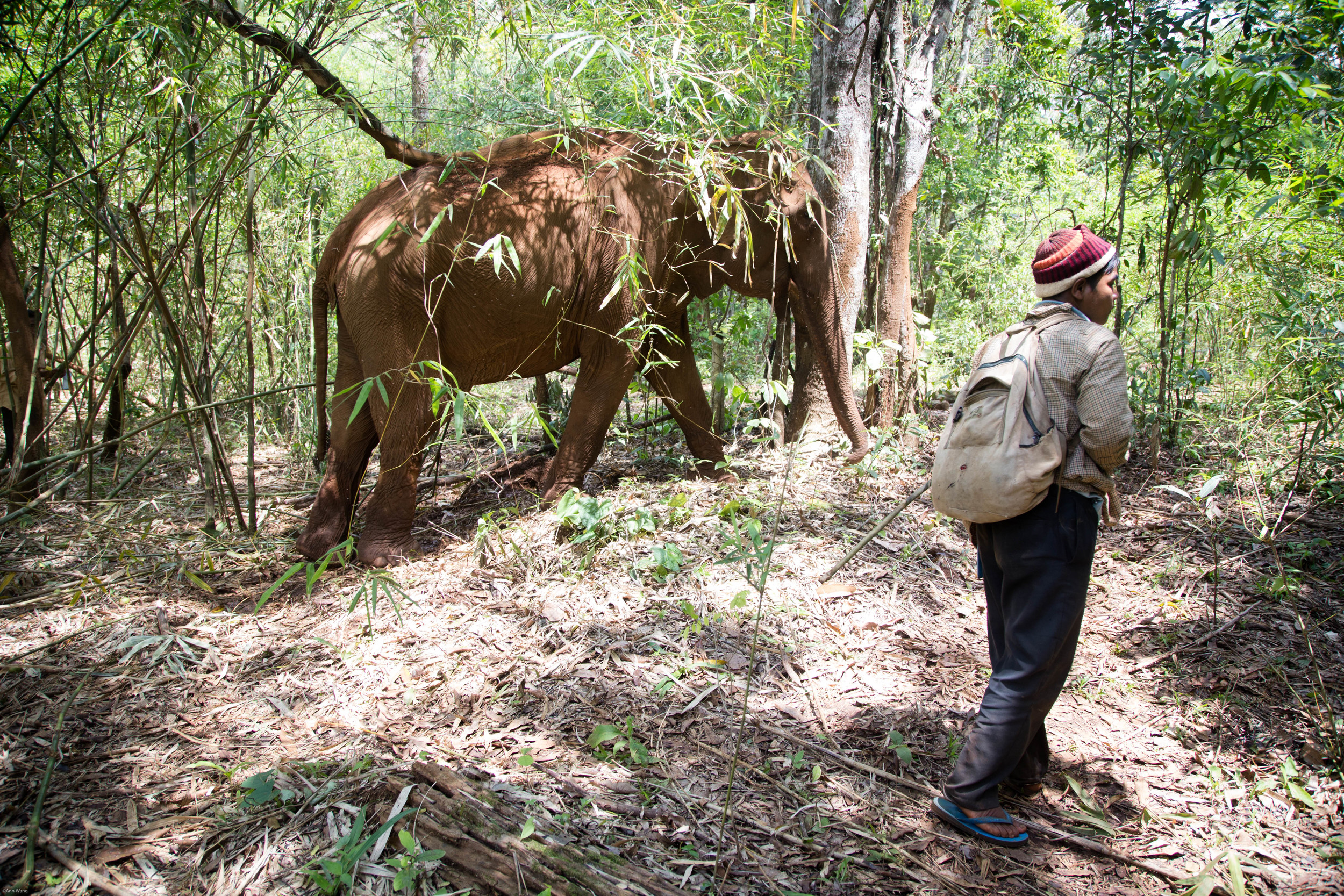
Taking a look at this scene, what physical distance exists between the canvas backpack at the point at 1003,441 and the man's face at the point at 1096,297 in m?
0.09

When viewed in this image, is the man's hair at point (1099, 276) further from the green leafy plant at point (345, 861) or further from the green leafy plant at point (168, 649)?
the green leafy plant at point (168, 649)

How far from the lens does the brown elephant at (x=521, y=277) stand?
389cm

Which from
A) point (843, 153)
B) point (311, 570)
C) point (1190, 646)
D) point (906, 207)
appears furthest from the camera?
point (906, 207)

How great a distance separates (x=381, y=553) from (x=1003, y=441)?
123 inches

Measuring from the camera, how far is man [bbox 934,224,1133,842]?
2.16 metres

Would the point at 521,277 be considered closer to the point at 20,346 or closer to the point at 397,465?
the point at 397,465

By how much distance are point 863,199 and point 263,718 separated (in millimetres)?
4594

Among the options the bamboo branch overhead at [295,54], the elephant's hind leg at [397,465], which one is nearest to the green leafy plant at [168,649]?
the elephant's hind leg at [397,465]

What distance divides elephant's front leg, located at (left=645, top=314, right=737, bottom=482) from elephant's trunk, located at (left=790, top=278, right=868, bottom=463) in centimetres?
78

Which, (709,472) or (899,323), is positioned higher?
(899,323)

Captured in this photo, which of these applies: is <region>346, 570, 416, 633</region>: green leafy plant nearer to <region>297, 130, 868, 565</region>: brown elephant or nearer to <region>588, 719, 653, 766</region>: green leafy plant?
<region>297, 130, 868, 565</region>: brown elephant

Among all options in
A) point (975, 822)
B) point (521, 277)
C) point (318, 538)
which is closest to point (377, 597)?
point (318, 538)

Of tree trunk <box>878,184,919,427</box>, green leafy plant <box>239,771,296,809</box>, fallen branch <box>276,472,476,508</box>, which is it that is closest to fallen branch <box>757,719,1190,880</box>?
green leafy plant <box>239,771,296,809</box>

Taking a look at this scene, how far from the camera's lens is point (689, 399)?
17.2ft
